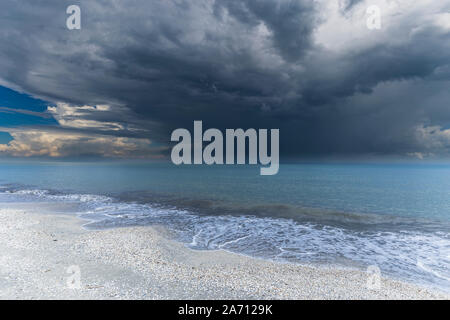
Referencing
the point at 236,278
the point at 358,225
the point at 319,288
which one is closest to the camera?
the point at 319,288

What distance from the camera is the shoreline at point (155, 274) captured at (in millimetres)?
9258

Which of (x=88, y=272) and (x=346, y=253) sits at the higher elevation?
(x=88, y=272)

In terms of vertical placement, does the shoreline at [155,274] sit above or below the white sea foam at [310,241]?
above

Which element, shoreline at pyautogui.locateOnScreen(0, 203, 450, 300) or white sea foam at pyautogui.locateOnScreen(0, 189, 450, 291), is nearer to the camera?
shoreline at pyautogui.locateOnScreen(0, 203, 450, 300)

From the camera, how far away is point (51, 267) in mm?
11391

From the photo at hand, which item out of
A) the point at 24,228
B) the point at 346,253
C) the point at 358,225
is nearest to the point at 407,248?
the point at 346,253

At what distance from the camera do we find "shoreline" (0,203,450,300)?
926cm

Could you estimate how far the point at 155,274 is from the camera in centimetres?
1103

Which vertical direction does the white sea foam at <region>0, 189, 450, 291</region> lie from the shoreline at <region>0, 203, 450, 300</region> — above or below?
below

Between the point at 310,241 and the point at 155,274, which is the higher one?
the point at 155,274

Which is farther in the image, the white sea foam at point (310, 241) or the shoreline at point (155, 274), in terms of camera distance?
the white sea foam at point (310, 241)
